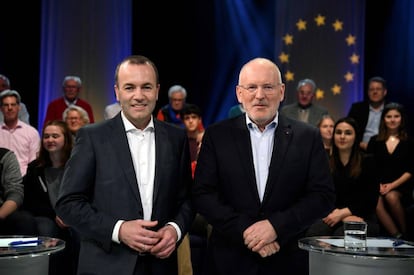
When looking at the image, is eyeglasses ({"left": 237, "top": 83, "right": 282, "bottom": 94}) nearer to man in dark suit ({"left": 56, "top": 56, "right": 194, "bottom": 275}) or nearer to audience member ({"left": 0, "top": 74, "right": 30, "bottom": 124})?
man in dark suit ({"left": 56, "top": 56, "right": 194, "bottom": 275})

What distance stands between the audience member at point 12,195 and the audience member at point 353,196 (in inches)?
73.9

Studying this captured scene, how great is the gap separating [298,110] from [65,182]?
435 centimetres

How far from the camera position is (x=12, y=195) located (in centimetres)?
407

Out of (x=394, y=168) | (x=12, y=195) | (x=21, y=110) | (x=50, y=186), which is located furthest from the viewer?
(x=21, y=110)

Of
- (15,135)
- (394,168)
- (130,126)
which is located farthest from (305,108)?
(130,126)

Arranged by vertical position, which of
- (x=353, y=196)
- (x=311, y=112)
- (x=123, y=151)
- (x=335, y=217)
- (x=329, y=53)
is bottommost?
(x=335, y=217)

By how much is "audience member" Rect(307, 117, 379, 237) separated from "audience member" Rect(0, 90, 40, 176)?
7.94 feet

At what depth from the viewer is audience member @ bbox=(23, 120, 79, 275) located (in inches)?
163

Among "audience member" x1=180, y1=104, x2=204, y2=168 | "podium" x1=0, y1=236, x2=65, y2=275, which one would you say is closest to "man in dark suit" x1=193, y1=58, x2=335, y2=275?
"podium" x1=0, y1=236, x2=65, y2=275

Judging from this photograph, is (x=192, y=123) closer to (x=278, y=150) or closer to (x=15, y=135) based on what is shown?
(x=15, y=135)

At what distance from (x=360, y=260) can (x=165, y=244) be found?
61cm

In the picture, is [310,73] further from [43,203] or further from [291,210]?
[291,210]

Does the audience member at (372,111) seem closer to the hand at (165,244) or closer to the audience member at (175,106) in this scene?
the audience member at (175,106)

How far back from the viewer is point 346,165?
443 cm
